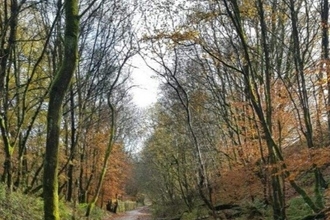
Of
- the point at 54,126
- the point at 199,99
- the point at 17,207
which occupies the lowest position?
the point at 17,207

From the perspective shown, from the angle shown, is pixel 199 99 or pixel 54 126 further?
pixel 199 99

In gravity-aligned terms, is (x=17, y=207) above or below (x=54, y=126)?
below

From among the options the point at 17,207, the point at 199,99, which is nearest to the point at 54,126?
the point at 17,207

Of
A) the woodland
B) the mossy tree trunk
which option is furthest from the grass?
the mossy tree trunk

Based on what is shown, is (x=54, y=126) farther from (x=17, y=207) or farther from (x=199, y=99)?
(x=199, y=99)

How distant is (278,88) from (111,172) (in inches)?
950

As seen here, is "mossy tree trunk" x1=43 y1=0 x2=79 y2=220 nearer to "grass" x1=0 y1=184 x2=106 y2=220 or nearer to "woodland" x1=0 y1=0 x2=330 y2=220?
"woodland" x1=0 y1=0 x2=330 y2=220

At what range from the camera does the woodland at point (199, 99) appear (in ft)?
33.2

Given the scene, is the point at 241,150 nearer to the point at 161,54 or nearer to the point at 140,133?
the point at 161,54

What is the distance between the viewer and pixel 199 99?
22.2 metres

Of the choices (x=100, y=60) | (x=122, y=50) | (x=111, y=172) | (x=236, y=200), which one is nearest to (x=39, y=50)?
(x=100, y=60)

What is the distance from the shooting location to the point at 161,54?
18.8m

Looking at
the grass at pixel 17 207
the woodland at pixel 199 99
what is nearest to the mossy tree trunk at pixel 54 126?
the woodland at pixel 199 99

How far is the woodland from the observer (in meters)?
10.1
